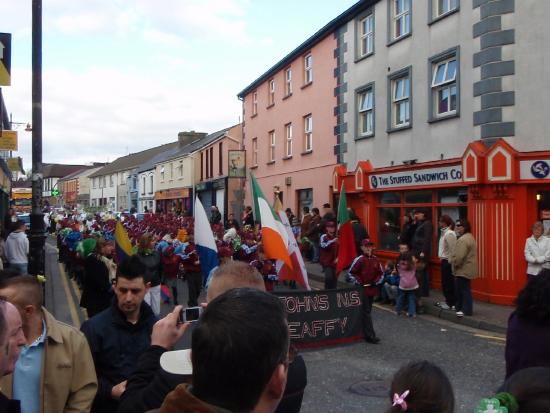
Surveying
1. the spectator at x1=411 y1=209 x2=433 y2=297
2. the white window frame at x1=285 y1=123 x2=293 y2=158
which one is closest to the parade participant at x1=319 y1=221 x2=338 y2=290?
the spectator at x1=411 y1=209 x2=433 y2=297

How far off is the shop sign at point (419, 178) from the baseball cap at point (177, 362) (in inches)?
481

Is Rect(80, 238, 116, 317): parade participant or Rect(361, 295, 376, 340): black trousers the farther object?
Rect(361, 295, 376, 340): black trousers

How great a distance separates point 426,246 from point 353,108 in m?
7.49

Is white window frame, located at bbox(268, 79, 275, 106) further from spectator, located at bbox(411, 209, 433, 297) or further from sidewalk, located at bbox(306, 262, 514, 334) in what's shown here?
sidewalk, located at bbox(306, 262, 514, 334)

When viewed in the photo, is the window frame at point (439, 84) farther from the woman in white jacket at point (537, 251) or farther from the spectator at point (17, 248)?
the spectator at point (17, 248)

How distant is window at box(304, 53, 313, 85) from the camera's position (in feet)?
75.8

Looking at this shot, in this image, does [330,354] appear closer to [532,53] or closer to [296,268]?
[296,268]

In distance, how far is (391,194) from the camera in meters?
16.9

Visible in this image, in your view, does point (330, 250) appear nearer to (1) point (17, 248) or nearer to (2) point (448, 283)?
(2) point (448, 283)

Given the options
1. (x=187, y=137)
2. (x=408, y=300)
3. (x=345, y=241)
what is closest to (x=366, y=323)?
(x=345, y=241)

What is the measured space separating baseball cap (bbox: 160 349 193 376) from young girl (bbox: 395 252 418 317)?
945cm

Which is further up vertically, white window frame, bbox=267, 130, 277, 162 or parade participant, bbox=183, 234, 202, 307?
white window frame, bbox=267, 130, 277, 162

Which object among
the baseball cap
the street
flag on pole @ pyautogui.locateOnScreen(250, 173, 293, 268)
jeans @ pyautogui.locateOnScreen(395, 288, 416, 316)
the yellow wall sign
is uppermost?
the yellow wall sign

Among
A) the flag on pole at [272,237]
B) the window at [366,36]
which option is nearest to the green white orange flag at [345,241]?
the flag on pole at [272,237]
